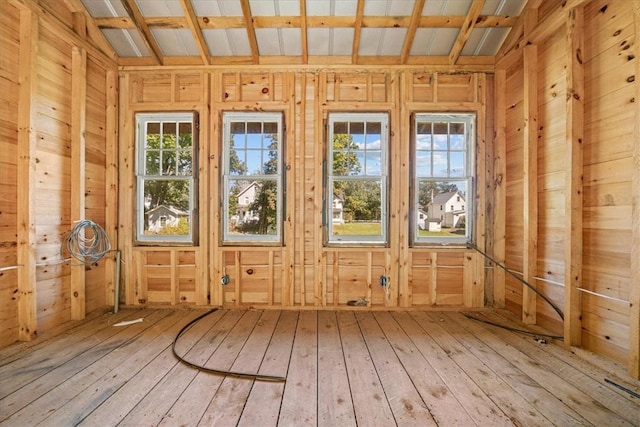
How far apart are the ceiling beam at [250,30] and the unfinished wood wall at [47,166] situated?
1.81 m

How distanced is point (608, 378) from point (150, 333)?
12.7 feet

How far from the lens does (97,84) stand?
3.13m

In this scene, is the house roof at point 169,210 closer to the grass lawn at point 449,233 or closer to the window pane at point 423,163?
the window pane at point 423,163

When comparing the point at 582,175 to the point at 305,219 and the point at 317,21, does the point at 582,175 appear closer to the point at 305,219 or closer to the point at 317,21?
the point at 305,219

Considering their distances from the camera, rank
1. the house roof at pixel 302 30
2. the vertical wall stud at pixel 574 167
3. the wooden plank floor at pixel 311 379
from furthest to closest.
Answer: the house roof at pixel 302 30 → the vertical wall stud at pixel 574 167 → the wooden plank floor at pixel 311 379

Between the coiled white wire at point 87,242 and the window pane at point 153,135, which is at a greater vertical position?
the window pane at point 153,135

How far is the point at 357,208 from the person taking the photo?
3.37m

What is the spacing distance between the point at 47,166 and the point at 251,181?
2024 mm

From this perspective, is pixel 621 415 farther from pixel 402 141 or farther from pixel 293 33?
pixel 293 33

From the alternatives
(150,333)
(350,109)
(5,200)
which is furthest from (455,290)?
(5,200)

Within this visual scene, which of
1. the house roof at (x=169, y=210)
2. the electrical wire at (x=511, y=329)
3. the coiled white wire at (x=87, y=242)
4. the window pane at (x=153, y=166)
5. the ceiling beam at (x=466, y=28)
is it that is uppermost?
the ceiling beam at (x=466, y=28)

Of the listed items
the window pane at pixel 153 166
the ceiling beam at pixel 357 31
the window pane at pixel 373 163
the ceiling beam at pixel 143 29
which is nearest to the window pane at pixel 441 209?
the window pane at pixel 373 163

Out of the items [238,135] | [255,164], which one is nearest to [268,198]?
[255,164]

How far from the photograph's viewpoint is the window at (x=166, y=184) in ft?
11.0
